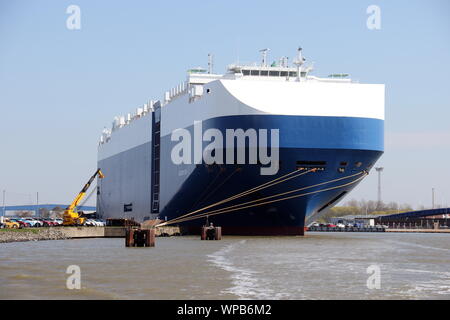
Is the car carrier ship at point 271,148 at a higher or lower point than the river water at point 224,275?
higher

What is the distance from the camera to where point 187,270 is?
2353 cm

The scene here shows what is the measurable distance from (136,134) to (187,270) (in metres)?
43.7

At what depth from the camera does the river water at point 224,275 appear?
58.6 feet

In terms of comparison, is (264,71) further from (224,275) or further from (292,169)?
(224,275)

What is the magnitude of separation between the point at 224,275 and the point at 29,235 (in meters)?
28.8

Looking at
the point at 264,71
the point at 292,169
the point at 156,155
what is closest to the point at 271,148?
the point at 292,169

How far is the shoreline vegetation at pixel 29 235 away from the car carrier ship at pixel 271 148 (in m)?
8.42

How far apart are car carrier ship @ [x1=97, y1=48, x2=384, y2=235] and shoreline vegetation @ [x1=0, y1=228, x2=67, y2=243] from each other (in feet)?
27.6

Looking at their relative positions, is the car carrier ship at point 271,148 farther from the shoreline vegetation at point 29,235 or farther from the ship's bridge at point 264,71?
the shoreline vegetation at point 29,235

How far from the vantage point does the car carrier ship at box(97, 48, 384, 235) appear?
139 feet

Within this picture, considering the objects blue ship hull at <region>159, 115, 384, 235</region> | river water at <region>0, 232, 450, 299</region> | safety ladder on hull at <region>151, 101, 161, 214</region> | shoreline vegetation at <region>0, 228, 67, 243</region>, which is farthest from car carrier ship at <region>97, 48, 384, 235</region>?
river water at <region>0, 232, 450, 299</region>

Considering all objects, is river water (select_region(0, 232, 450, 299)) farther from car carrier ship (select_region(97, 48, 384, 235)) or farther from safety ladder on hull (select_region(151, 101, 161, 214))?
safety ladder on hull (select_region(151, 101, 161, 214))

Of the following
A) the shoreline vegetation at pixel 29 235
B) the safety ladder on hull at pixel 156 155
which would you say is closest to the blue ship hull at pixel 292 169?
the shoreline vegetation at pixel 29 235
